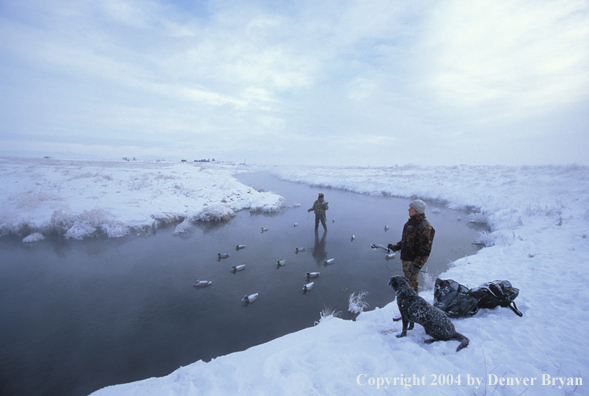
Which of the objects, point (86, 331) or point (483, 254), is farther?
point (483, 254)

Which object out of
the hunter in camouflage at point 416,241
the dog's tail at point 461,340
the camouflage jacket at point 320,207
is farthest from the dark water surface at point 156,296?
the dog's tail at point 461,340

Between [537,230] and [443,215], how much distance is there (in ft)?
26.7

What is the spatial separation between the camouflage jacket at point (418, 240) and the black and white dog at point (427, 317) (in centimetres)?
103

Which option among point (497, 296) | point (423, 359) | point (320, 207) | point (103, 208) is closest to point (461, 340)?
point (423, 359)

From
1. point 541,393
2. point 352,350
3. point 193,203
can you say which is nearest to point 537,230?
point 541,393

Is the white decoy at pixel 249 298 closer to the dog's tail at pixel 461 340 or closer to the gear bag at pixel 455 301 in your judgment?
the gear bag at pixel 455 301

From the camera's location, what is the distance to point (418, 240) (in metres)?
4.91

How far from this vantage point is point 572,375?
312 centimetres

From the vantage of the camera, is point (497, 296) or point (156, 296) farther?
point (156, 296)

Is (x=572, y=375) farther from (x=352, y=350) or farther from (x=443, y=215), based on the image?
(x=443, y=215)

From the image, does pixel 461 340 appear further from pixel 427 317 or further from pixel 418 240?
pixel 418 240

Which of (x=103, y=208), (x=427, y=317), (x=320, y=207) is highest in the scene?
(x=320, y=207)

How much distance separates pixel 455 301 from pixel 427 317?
1280 mm

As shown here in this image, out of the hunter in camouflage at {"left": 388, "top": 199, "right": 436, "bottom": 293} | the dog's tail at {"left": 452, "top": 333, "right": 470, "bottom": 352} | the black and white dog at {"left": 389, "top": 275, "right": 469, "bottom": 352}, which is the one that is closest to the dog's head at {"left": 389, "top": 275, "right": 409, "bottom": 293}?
the black and white dog at {"left": 389, "top": 275, "right": 469, "bottom": 352}
